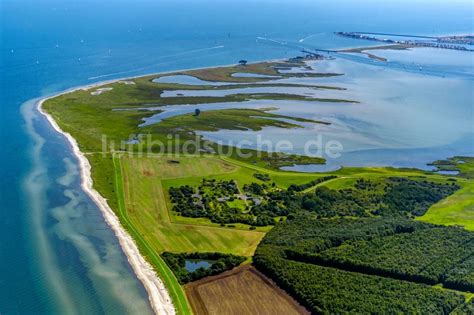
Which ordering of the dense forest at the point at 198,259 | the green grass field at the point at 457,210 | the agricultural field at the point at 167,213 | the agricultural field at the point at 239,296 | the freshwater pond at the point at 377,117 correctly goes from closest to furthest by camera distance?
1. the agricultural field at the point at 239,296
2. the dense forest at the point at 198,259
3. the agricultural field at the point at 167,213
4. the green grass field at the point at 457,210
5. the freshwater pond at the point at 377,117

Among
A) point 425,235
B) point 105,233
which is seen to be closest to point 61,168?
point 105,233

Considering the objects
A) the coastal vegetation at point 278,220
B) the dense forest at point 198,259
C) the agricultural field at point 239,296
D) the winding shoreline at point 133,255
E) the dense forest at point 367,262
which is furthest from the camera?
the dense forest at point 198,259

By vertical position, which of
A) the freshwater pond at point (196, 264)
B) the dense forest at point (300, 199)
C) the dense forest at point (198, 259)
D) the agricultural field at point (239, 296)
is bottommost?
the agricultural field at point (239, 296)

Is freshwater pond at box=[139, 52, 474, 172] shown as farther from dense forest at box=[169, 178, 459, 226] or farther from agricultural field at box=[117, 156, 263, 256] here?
agricultural field at box=[117, 156, 263, 256]

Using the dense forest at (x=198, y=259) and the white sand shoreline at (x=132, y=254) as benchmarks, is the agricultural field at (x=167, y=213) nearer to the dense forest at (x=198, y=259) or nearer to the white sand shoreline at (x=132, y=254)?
the dense forest at (x=198, y=259)

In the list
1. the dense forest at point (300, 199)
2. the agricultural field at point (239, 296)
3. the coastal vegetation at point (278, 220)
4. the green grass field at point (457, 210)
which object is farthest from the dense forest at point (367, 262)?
the green grass field at point (457, 210)

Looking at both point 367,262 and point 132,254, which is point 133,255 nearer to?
point 132,254
